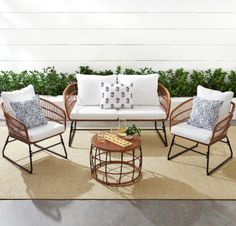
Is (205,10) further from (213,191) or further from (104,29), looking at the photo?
(213,191)

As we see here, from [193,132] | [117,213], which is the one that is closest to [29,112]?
[117,213]

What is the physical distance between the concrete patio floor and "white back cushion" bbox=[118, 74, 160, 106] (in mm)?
1925

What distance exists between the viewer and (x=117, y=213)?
3445mm

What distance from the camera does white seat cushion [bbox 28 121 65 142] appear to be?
4191 millimetres

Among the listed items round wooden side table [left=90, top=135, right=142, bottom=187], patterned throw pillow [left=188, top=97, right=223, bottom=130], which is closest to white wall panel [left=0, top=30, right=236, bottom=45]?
patterned throw pillow [left=188, top=97, right=223, bottom=130]

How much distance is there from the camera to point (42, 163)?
4.46m

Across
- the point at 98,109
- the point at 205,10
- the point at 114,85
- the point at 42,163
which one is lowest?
the point at 42,163

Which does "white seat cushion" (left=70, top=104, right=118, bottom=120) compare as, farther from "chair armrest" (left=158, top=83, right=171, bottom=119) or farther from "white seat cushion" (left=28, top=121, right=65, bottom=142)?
"chair armrest" (left=158, top=83, right=171, bottom=119)

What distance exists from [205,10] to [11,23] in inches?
127

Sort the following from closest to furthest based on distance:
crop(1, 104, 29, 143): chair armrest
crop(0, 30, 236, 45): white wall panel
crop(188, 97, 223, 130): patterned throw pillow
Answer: crop(1, 104, 29, 143): chair armrest < crop(188, 97, 223, 130): patterned throw pillow < crop(0, 30, 236, 45): white wall panel

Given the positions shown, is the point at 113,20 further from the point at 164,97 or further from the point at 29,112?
the point at 29,112

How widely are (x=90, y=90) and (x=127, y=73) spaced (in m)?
1.07

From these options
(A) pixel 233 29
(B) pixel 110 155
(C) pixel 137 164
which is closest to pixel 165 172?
(C) pixel 137 164

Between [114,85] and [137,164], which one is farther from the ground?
[114,85]
